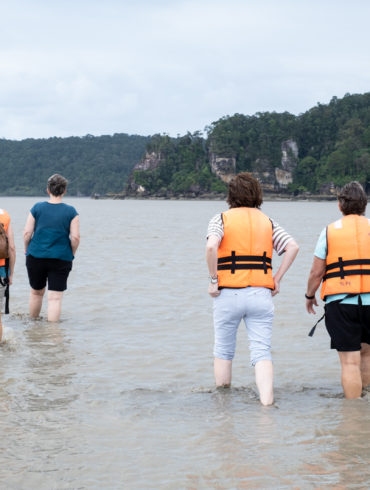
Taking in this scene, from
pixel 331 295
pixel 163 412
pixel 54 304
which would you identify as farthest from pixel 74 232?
pixel 331 295

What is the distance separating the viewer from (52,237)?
30.1 ft

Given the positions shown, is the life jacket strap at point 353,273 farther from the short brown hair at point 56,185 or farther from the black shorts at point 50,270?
the black shorts at point 50,270

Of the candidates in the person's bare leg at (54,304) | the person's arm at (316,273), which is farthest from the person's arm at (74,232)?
the person's arm at (316,273)

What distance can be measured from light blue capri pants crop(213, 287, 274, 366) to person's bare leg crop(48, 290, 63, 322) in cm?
410

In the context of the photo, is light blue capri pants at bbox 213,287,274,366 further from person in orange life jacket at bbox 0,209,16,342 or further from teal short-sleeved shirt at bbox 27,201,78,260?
teal short-sleeved shirt at bbox 27,201,78,260

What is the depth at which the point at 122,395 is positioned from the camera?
6.55 meters

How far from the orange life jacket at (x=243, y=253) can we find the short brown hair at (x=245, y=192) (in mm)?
145

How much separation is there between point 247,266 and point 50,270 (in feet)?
13.7

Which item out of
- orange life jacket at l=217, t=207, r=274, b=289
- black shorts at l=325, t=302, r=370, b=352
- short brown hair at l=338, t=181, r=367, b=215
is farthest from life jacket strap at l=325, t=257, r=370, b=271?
orange life jacket at l=217, t=207, r=274, b=289

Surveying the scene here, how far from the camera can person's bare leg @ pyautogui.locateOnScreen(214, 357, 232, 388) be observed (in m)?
6.23

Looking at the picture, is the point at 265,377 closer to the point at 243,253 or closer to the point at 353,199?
the point at 243,253

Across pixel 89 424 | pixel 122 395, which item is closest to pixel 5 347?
pixel 122 395

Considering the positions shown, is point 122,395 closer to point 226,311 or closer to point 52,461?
point 226,311

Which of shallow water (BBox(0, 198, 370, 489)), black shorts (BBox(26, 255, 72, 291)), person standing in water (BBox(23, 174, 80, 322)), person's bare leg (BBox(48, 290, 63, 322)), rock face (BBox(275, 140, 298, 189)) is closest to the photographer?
shallow water (BBox(0, 198, 370, 489))
